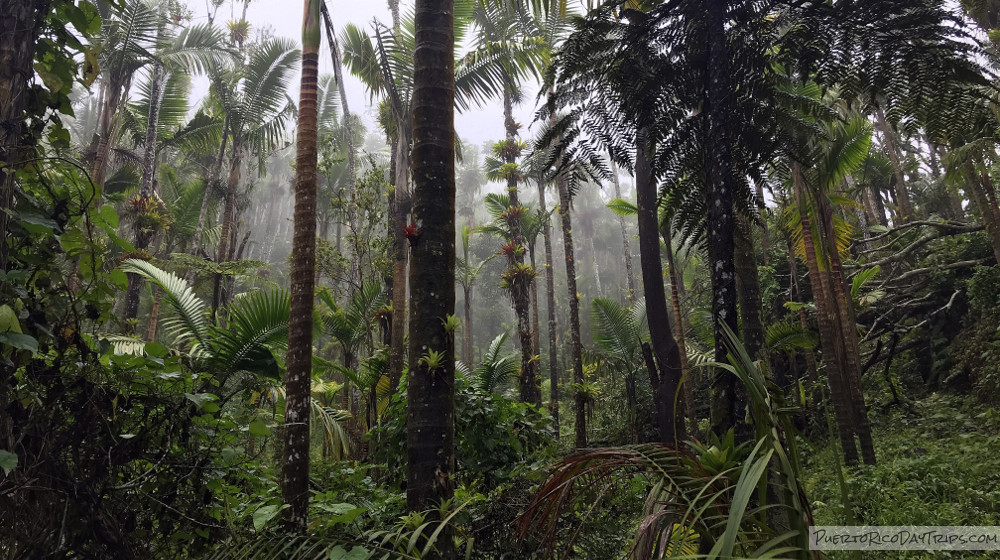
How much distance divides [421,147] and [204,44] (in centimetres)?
1629

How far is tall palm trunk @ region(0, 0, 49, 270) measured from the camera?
6.09 ft

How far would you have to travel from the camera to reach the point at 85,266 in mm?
2146

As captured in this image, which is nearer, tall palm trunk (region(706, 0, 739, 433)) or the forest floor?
tall palm trunk (region(706, 0, 739, 433))

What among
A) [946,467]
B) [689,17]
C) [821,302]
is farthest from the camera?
[821,302]

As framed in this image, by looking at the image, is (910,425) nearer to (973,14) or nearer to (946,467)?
(946,467)

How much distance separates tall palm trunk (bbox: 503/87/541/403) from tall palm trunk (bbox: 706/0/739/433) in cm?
920

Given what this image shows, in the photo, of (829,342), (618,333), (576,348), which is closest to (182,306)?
(829,342)

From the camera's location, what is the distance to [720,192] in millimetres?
3693

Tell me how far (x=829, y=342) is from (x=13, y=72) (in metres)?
10.1

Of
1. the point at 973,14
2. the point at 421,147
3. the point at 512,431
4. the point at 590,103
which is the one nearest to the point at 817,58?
the point at 590,103

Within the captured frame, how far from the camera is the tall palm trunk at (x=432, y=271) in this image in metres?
3.14

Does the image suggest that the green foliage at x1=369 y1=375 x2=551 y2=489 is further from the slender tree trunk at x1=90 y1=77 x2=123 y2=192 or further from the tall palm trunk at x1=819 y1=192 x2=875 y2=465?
the slender tree trunk at x1=90 y1=77 x2=123 y2=192

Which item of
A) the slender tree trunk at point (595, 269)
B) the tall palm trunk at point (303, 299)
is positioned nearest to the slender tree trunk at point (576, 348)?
the tall palm trunk at point (303, 299)

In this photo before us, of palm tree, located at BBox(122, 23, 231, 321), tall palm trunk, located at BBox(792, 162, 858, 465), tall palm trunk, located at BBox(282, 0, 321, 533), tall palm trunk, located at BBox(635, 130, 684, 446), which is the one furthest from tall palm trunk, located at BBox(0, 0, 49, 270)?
palm tree, located at BBox(122, 23, 231, 321)
